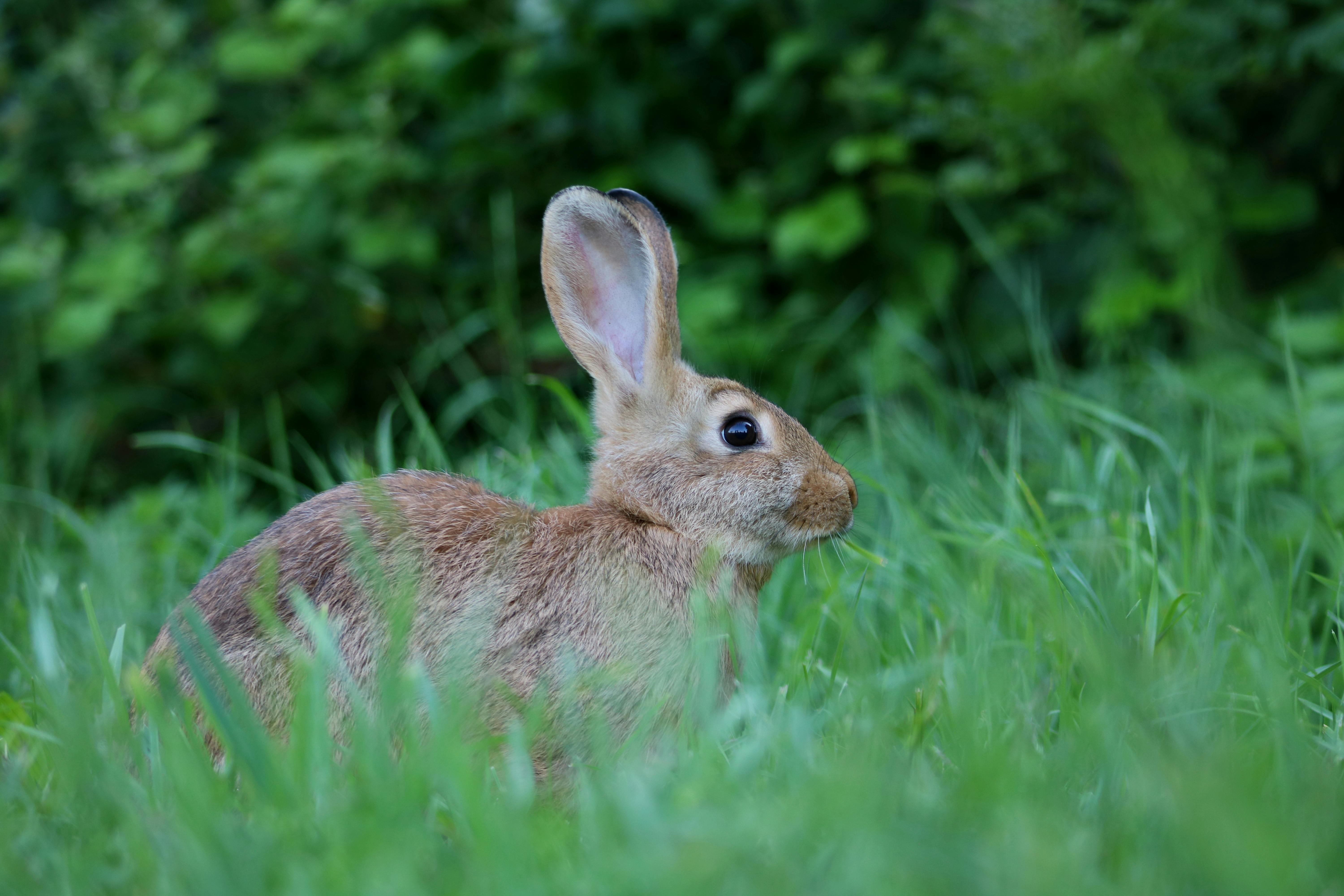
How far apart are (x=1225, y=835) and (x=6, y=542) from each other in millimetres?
3504

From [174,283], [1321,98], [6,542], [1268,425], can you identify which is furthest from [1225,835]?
[174,283]

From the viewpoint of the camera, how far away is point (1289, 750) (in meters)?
1.59

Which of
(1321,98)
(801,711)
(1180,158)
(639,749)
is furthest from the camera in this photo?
(1321,98)

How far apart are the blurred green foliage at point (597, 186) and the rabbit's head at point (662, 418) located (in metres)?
1.21

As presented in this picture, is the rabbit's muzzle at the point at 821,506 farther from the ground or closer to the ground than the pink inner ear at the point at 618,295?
closer to the ground

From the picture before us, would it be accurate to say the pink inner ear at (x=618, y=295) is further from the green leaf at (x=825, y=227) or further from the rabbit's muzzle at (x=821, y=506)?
the green leaf at (x=825, y=227)

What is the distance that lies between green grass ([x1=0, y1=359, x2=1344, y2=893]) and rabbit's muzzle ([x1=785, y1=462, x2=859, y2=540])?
153 mm

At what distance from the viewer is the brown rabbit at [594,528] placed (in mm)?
2248

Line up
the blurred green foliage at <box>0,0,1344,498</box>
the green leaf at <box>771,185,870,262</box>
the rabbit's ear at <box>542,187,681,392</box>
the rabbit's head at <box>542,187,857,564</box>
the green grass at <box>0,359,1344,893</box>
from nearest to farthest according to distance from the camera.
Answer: the green grass at <box>0,359,1344,893</box> < the rabbit's head at <box>542,187,857,564</box> < the rabbit's ear at <box>542,187,681,392</box> < the blurred green foliage at <box>0,0,1344,498</box> < the green leaf at <box>771,185,870,262</box>

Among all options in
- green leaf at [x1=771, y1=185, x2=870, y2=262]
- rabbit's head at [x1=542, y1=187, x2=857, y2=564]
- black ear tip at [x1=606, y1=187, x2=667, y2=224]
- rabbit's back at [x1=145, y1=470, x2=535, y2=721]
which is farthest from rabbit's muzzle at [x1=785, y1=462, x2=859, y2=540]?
green leaf at [x1=771, y1=185, x2=870, y2=262]

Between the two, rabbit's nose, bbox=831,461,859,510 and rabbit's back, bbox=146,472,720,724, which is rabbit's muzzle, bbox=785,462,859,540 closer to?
rabbit's nose, bbox=831,461,859,510

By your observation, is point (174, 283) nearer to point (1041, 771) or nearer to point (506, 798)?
point (506, 798)

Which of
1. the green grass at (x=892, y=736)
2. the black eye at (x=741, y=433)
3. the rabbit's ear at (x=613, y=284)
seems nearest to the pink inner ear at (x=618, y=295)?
the rabbit's ear at (x=613, y=284)

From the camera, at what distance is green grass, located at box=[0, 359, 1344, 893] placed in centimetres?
135
